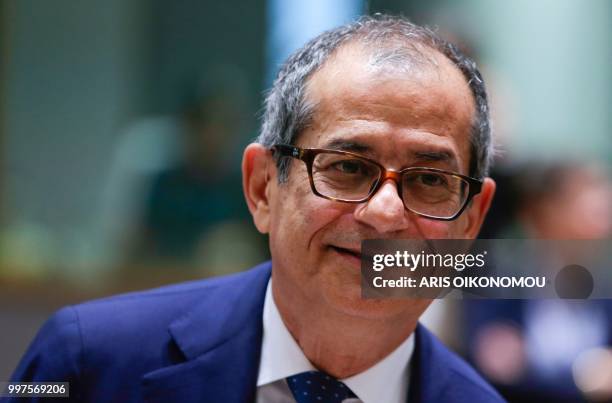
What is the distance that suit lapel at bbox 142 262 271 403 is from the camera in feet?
3.50

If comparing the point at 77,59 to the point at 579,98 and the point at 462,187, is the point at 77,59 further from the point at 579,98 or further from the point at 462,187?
the point at 579,98

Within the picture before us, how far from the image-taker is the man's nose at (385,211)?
0.95 meters

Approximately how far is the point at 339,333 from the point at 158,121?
1.13 meters

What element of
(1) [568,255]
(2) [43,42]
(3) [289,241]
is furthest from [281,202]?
(2) [43,42]

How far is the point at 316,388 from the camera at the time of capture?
110 centimetres

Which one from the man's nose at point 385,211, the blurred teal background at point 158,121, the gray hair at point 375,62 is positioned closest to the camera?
the man's nose at point 385,211

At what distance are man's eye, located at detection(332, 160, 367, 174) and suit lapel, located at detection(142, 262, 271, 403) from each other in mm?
287

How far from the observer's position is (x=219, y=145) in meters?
Answer: 1.76

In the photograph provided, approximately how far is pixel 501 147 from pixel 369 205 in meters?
0.44

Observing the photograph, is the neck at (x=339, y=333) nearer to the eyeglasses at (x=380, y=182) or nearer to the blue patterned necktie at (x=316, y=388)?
the blue patterned necktie at (x=316, y=388)

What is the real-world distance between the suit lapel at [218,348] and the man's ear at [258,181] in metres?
0.13

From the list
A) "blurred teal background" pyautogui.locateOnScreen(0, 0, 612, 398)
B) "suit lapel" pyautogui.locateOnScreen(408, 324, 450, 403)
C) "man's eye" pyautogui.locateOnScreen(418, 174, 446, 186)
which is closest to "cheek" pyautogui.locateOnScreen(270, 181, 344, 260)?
"man's eye" pyautogui.locateOnScreen(418, 174, 446, 186)

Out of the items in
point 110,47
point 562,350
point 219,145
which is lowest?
point 562,350

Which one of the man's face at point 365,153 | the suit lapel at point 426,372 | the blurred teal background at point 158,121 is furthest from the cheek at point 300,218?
the blurred teal background at point 158,121
